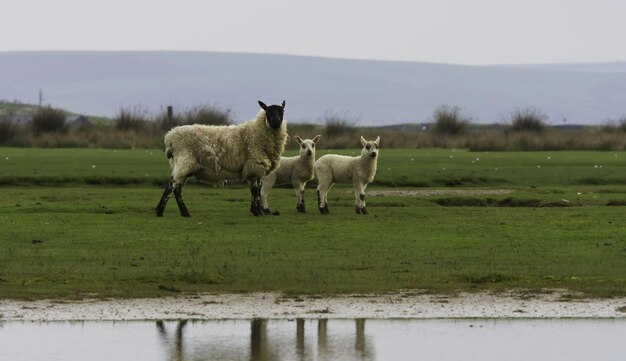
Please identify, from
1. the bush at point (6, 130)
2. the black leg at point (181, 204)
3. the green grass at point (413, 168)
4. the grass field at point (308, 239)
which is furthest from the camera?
the bush at point (6, 130)

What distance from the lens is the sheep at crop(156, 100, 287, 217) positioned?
27641 mm

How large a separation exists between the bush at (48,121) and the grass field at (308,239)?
27357mm

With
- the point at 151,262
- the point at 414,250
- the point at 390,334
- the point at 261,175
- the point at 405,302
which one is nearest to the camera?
the point at 390,334

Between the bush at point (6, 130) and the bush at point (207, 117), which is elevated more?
the bush at point (207, 117)

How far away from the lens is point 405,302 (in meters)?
17.0

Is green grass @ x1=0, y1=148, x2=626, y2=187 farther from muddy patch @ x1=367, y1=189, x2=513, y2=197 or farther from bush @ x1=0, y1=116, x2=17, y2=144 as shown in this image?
bush @ x1=0, y1=116, x2=17, y2=144

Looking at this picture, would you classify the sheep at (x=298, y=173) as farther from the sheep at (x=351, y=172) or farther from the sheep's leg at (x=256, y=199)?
the sheep's leg at (x=256, y=199)

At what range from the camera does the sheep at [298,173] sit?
2872cm

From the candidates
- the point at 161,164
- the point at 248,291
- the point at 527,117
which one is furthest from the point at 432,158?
the point at 248,291

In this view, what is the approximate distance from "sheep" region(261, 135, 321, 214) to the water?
42.9 feet

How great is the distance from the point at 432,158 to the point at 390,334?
120 feet

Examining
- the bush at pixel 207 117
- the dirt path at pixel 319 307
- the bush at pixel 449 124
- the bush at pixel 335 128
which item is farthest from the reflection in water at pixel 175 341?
the bush at pixel 449 124

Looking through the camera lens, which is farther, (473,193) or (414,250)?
(473,193)

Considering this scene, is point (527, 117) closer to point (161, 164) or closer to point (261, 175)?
point (161, 164)
